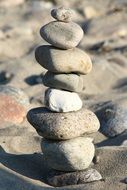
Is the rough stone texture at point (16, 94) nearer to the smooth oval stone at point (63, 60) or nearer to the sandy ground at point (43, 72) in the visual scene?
the sandy ground at point (43, 72)

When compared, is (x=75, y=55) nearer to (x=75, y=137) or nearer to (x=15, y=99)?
(x=75, y=137)

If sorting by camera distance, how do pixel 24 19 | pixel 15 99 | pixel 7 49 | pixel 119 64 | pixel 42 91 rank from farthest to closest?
pixel 24 19 < pixel 7 49 < pixel 119 64 < pixel 42 91 < pixel 15 99

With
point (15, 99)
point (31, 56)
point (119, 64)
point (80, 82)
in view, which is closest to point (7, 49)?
point (31, 56)

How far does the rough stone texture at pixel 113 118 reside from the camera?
647 cm

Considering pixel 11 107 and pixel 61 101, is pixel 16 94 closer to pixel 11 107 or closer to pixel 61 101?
pixel 11 107

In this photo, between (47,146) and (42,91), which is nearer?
(47,146)

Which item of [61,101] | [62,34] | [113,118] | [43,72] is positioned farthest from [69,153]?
[43,72]

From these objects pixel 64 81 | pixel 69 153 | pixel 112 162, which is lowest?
pixel 112 162

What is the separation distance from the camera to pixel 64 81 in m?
5.05

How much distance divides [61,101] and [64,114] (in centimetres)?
11

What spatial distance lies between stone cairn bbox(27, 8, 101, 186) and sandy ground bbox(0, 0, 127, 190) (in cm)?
17

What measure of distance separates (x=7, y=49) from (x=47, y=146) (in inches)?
204

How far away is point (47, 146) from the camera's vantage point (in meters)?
5.05

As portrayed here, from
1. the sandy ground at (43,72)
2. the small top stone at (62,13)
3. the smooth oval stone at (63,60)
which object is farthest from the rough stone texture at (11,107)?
the small top stone at (62,13)
